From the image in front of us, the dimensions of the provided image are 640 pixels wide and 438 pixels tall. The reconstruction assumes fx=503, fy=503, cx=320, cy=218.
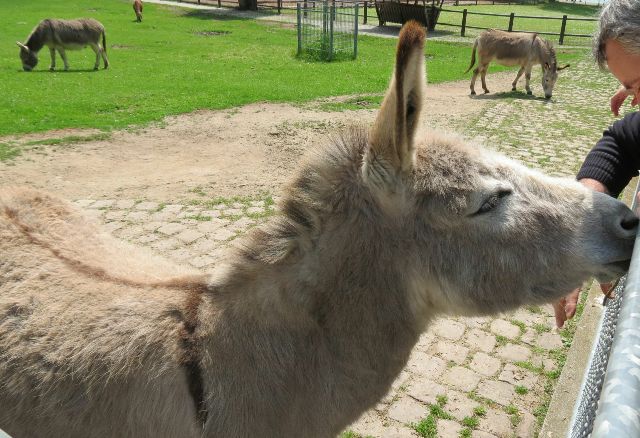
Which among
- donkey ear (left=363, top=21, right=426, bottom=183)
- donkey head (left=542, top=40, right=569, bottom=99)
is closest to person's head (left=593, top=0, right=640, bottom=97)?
donkey ear (left=363, top=21, right=426, bottom=183)

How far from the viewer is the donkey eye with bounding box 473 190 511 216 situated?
80.5 inches

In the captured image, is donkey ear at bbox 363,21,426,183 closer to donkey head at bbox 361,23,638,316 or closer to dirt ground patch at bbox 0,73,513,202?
donkey head at bbox 361,23,638,316

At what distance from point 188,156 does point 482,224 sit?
26.1ft

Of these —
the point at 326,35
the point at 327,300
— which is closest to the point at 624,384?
the point at 327,300

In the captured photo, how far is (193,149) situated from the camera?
9680 mm

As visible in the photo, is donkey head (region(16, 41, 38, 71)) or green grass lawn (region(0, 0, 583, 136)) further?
donkey head (region(16, 41, 38, 71))

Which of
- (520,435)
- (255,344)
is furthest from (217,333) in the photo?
(520,435)

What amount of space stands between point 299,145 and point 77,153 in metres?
4.08

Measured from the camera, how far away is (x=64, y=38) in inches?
766

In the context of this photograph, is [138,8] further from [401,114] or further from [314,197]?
[401,114]

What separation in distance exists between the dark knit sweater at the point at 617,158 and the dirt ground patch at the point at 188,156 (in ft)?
12.4

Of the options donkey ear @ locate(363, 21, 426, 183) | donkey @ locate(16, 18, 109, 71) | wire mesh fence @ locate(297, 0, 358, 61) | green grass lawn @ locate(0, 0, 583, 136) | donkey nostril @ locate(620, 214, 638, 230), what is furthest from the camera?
wire mesh fence @ locate(297, 0, 358, 61)

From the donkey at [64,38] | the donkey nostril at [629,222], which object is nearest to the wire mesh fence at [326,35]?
the donkey at [64,38]

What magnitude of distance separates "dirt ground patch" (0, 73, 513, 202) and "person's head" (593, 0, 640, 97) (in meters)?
4.12
